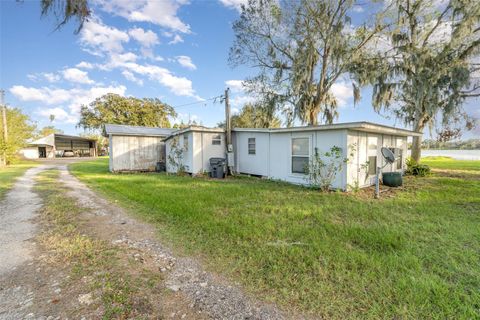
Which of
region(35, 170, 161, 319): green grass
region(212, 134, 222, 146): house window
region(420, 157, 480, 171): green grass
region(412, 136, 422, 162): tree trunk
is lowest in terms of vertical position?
region(35, 170, 161, 319): green grass

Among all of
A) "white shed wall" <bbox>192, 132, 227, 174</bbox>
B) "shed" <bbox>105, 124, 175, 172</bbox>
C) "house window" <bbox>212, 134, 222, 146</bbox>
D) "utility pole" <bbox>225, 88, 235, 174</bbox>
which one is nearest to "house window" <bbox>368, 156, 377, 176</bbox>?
"utility pole" <bbox>225, 88, 235, 174</bbox>

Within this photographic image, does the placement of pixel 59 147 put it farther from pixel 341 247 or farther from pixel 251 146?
pixel 341 247

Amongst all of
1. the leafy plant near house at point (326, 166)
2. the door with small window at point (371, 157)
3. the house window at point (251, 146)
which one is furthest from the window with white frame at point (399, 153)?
the house window at point (251, 146)

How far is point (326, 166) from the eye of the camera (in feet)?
24.4

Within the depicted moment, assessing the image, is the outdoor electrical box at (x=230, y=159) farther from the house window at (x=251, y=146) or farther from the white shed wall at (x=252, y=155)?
the house window at (x=251, y=146)

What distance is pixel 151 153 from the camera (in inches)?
587

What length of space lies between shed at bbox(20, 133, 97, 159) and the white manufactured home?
95.4 ft

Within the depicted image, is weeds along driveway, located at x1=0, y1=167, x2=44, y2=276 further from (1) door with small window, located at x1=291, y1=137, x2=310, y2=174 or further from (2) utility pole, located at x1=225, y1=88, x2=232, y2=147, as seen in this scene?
(1) door with small window, located at x1=291, y1=137, x2=310, y2=174

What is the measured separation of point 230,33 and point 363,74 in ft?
29.5

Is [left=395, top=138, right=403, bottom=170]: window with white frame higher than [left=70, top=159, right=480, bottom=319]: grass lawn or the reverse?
higher

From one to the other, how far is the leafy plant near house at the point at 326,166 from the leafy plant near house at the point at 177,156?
678 cm

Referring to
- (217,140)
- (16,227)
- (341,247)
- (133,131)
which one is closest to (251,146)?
(217,140)

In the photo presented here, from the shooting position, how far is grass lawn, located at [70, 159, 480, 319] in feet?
6.63

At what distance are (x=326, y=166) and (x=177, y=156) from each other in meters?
8.27
